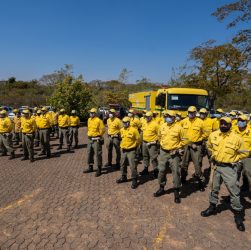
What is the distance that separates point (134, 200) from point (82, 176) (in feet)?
8.27

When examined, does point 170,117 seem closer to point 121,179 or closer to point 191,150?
point 191,150

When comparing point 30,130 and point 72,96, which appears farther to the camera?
point 72,96

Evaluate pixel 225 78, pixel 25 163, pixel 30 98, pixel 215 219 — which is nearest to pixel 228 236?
pixel 215 219

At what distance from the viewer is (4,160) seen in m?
10.4

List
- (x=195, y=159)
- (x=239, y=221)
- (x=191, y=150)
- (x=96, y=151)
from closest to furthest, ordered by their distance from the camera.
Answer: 1. (x=239, y=221)
2. (x=195, y=159)
3. (x=191, y=150)
4. (x=96, y=151)

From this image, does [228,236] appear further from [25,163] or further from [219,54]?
[219,54]

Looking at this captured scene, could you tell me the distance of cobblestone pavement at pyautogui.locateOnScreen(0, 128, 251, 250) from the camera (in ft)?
15.3

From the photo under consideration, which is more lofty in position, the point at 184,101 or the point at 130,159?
the point at 184,101

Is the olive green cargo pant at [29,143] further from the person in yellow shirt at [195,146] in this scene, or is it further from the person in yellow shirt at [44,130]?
the person in yellow shirt at [195,146]

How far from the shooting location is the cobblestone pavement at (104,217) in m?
4.65

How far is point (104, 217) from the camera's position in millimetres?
5523

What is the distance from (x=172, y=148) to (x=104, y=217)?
235 centimetres

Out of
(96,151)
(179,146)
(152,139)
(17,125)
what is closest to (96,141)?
(96,151)

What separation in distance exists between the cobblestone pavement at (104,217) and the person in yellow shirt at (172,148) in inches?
22.2
